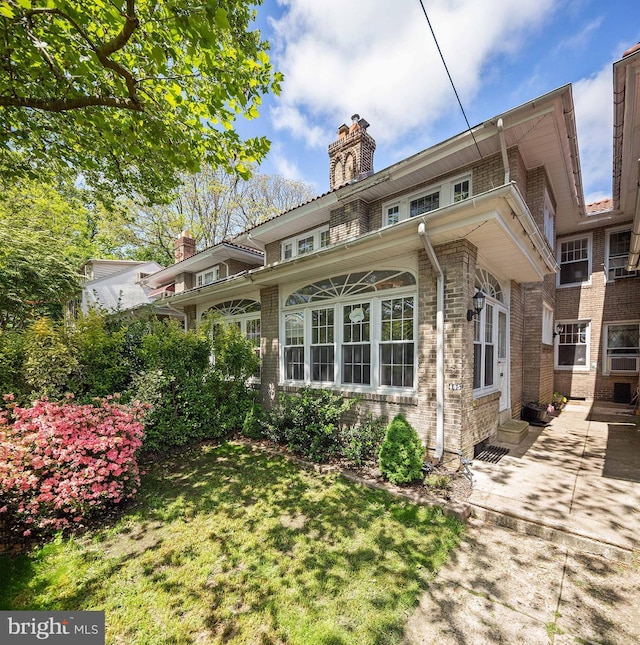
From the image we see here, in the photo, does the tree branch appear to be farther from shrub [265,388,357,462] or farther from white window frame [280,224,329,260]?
white window frame [280,224,329,260]

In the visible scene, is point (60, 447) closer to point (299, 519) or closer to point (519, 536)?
point (299, 519)

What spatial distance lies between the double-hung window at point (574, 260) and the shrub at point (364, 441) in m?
10.9

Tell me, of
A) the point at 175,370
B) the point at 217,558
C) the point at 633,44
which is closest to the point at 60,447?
the point at 217,558

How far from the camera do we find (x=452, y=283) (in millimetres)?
5074

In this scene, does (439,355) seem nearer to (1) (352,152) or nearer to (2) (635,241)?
(2) (635,241)

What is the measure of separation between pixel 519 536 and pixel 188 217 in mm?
25802

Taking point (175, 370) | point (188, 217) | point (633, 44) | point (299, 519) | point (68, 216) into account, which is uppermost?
point (188, 217)

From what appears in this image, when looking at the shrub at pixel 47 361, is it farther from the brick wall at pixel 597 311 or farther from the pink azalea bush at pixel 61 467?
the brick wall at pixel 597 311

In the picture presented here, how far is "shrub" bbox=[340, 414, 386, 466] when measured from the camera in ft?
17.9

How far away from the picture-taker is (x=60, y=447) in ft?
12.6

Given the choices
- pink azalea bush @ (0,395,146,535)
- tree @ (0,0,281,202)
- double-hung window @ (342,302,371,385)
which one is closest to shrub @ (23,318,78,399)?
pink azalea bush @ (0,395,146,535)

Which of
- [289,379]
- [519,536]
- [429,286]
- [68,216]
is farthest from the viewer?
[68,216]

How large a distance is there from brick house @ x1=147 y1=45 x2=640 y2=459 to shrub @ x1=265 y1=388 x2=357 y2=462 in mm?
535

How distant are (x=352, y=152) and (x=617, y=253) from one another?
1013cm
